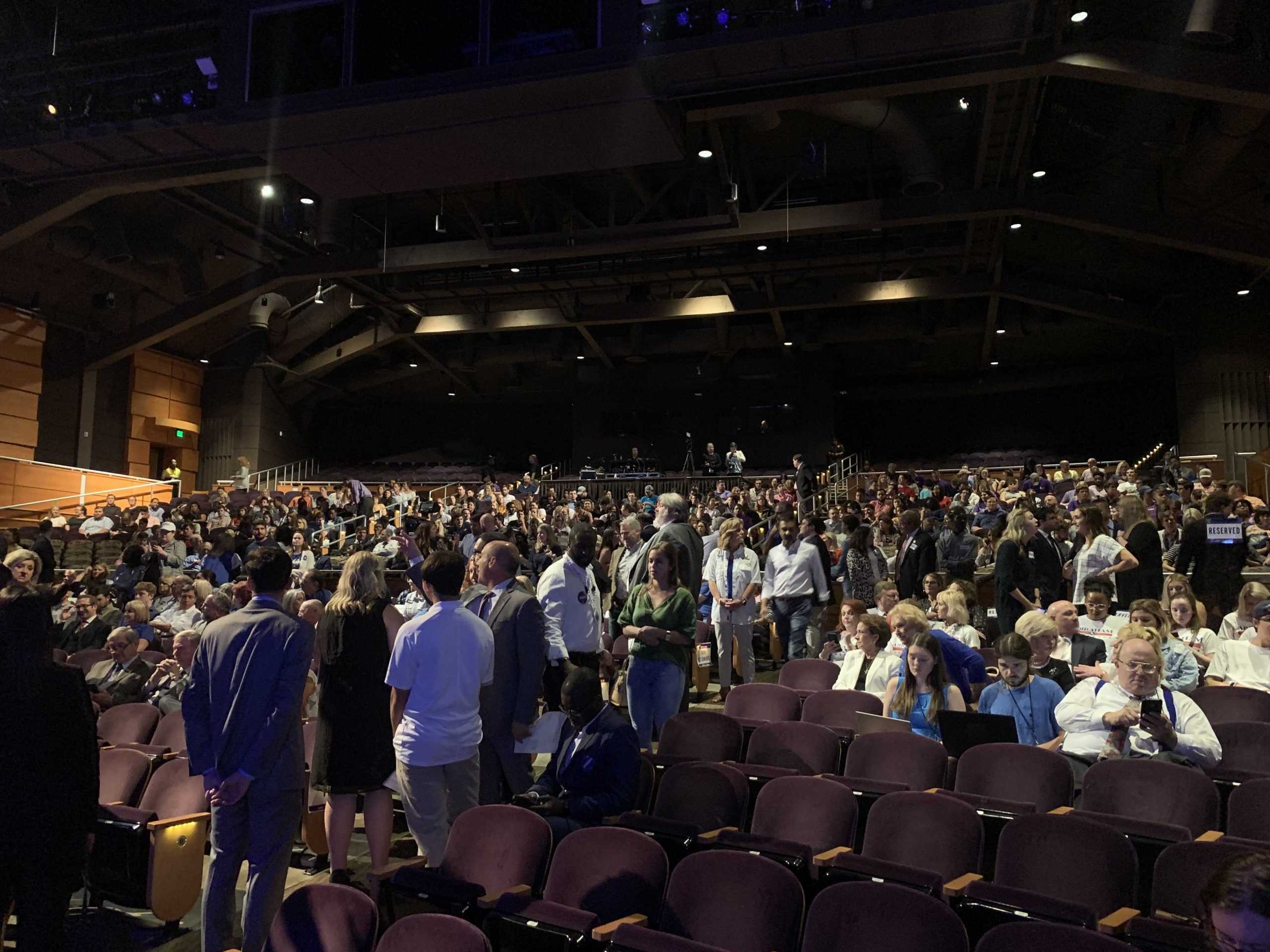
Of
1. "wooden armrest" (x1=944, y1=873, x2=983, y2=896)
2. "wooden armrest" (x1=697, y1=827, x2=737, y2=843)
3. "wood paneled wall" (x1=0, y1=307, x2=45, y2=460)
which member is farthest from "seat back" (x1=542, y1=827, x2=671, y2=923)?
"wood paneled wall" (x1=0, y1=307, x2=45, y2=460)

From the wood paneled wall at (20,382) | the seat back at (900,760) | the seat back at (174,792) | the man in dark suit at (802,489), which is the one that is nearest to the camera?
the seat back at (900,760)

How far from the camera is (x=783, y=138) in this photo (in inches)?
542

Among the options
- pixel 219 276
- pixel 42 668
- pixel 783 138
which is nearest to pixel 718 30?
pixel 783 138

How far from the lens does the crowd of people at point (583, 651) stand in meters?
3.02

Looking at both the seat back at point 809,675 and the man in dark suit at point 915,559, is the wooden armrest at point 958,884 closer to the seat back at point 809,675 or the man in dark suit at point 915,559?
the seat back at point 809,675

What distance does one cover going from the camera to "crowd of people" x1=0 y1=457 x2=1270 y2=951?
3.02m

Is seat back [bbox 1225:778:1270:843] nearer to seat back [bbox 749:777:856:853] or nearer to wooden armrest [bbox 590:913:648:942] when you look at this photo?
seat back [bbox 749:777:856:853]

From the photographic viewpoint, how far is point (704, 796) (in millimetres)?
3488

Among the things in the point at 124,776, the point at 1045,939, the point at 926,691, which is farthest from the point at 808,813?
the point at 124,776

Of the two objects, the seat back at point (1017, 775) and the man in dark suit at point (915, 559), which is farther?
the man in dark suit at point (915, 559)

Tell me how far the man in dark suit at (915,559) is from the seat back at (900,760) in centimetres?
322

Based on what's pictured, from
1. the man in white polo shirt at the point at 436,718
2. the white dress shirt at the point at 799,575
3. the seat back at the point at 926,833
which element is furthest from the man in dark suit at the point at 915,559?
the man in white polo shirt at the point at 436,718

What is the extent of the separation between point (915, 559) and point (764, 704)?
2613 mm

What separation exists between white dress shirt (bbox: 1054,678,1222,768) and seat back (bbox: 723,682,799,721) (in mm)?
1394
